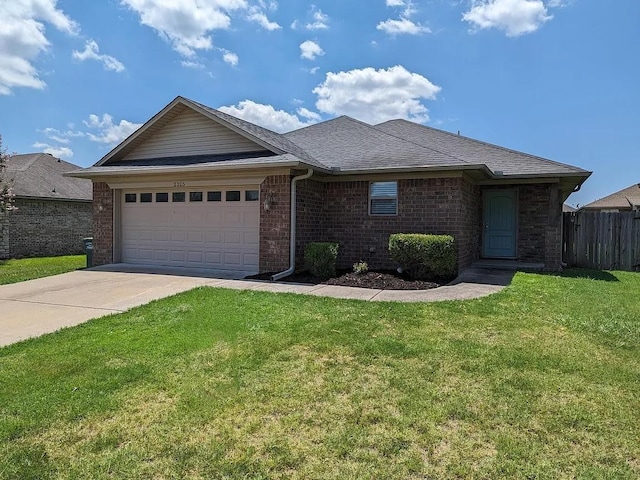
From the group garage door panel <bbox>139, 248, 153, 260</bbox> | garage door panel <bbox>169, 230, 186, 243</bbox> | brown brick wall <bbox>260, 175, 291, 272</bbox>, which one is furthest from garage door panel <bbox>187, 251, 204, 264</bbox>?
brown brick wall <bbox>260, 175, 291, 272</bbox>

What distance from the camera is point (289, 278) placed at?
33.7ft

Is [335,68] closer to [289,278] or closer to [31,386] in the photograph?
[289,278]

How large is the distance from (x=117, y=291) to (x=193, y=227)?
3.81 meters

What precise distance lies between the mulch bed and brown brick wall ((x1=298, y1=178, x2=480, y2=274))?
49.5 inches

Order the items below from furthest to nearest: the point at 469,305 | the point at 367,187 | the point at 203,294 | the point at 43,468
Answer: the point at 367,187 → the point at 203,294 → the point at 469,305 → the point at 43,468

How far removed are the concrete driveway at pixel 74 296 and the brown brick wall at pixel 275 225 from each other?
1.47 m

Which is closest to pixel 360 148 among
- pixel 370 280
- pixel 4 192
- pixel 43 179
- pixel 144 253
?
pixel 370 280

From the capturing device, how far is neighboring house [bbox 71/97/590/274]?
10695mm

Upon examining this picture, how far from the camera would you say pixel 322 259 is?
9992 mm

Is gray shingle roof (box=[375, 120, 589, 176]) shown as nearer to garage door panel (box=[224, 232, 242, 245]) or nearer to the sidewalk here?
the sidewalk

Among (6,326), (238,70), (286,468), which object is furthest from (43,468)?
(238,70)

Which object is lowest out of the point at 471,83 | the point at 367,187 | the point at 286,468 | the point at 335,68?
the point at 286,468

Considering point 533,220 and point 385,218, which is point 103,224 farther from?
point 533,220

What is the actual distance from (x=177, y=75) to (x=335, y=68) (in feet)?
19.7
